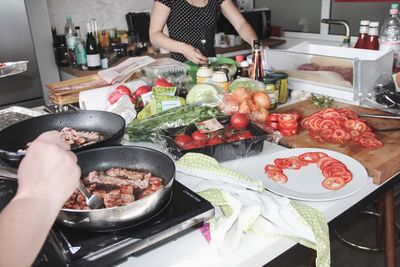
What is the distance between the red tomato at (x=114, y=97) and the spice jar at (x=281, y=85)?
0.64m

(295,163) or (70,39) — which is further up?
(70,39)

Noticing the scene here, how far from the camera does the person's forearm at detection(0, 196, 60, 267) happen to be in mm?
548

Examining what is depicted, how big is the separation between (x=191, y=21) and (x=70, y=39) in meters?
1.12

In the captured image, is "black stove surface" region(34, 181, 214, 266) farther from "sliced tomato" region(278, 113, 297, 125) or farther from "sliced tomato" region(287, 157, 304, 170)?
"sliced tomato" region(278, 113, 297, 125)

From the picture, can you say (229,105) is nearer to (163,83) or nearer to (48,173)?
(163,83)

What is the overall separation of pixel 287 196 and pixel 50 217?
60 cm

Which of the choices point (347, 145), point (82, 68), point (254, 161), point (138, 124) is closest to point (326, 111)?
point (347, 145)

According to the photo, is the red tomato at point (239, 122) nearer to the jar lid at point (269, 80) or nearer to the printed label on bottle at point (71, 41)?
the jar lid at point (269, 80)

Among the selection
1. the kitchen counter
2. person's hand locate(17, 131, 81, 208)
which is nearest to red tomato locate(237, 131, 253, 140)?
person's hand locate(17, 131, 81, 208)

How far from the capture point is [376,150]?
1241 mm

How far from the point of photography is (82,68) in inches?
113

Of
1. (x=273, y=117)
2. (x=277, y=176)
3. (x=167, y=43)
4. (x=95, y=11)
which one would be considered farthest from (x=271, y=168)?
(x=95, y=11)

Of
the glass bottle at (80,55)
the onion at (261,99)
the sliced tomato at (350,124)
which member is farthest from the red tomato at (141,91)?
the glass bottle at (80,55)

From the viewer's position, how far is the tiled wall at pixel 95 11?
3.17 meters
